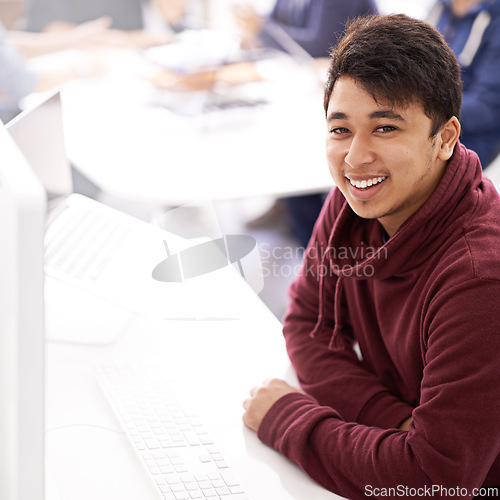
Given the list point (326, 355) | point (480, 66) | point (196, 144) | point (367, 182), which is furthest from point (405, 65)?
point (480, 66)

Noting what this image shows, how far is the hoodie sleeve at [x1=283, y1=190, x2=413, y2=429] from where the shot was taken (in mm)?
906

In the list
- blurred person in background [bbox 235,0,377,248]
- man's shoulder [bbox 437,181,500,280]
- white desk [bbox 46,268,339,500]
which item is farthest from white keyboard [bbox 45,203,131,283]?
blurred person in background [bbox 235,0,377,248]

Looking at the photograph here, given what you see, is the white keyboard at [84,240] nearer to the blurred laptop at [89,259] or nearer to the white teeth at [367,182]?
the blurred laptop at [89,259]

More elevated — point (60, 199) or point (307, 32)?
point (60, 199)

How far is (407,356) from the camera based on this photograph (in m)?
0.90

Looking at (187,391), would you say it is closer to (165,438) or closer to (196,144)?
(165,438)

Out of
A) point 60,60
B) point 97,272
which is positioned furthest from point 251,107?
point 97,272

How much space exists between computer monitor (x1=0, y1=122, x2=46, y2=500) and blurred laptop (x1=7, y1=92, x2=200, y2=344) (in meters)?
0.50

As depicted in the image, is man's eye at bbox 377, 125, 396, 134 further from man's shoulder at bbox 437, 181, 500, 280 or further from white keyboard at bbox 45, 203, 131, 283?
white keyboard at bbox 45, 203, 131, 283

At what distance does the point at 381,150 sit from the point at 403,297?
0.21 metres

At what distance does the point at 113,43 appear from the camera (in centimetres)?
287

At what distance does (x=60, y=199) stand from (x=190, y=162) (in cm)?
74

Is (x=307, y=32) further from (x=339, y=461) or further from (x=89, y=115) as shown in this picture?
(x=339, y=461)

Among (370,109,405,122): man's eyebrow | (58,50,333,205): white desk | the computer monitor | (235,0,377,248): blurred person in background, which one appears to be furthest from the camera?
(235,0,377,248): blurred person in background
